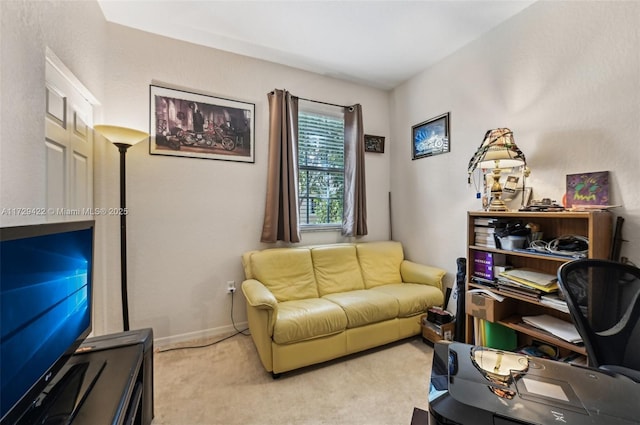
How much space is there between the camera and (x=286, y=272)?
251 centimetres

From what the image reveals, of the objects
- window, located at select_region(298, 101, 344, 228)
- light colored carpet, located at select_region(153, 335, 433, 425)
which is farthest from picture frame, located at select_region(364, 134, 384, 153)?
light colored carpet, located at select_region(153, 335, 433, 425)

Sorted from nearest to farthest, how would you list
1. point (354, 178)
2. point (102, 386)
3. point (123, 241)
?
point (102, 386)
point (123, 241)
point (354, 178)

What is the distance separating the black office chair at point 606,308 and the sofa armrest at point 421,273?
146 cm

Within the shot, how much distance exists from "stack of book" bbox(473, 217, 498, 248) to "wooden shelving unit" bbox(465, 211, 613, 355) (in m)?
0.02

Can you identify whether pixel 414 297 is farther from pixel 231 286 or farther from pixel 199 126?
pixel 199 126

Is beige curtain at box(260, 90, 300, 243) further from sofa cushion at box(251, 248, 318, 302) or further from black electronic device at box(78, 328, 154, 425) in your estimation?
black electronic device at box(78, 328, 154, 425)

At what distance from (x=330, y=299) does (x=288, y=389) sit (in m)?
0.77

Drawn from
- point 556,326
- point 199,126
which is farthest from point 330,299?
point 199,126

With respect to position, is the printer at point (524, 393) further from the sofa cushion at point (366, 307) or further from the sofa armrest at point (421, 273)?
the sofa armrest at point (421, 273)

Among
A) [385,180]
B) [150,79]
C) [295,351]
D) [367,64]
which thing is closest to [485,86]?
[367,64]

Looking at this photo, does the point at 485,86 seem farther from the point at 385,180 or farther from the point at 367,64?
the point at 385,180

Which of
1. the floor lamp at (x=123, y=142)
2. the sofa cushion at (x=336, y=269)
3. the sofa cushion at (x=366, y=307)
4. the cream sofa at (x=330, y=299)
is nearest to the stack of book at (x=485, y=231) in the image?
the cream sofa at (x=330, y=299)

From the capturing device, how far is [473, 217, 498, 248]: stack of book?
198cm

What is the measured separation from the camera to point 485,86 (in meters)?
2.37
